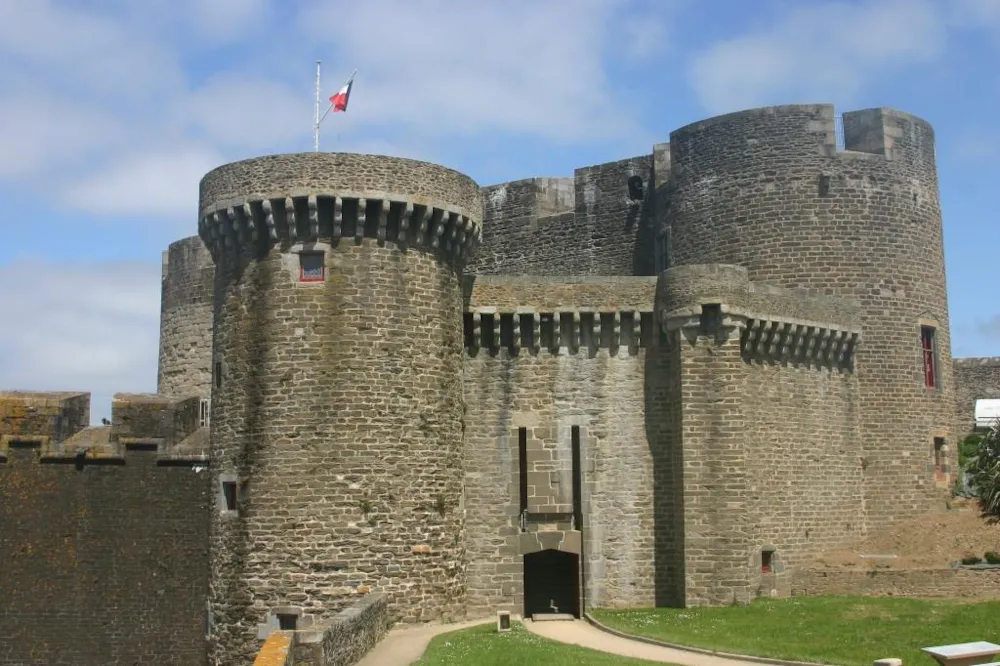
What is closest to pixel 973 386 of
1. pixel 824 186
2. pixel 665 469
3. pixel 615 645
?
pixel 824 186

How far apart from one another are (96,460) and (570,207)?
1629cm

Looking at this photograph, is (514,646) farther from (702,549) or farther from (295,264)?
(295,264)

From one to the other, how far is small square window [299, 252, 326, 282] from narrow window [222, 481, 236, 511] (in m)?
4.44

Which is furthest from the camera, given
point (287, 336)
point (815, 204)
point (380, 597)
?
point (815, 204)

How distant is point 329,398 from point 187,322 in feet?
54.9

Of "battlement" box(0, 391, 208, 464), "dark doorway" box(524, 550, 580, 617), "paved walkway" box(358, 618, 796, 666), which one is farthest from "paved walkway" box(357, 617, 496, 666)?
"battlement" box(0, 391, 208, 464)

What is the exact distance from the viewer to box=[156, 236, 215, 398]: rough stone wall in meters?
36.8

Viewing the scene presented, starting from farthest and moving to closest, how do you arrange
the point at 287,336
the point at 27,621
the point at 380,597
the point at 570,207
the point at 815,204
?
1. the point at 570,207
2. the point at 815,204
3. the point at 27,621
4. the point at 287,336
5. the point at 380,597

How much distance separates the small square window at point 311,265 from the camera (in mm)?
22859

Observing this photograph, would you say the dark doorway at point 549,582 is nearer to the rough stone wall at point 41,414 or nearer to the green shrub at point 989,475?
the green shrub at point 989,475

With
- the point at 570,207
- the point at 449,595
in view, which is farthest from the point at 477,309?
the point at 570,207

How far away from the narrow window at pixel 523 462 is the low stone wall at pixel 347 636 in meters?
4.50

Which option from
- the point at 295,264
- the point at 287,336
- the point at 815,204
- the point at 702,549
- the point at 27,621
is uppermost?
the point at 815,204

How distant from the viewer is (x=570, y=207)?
115ft
